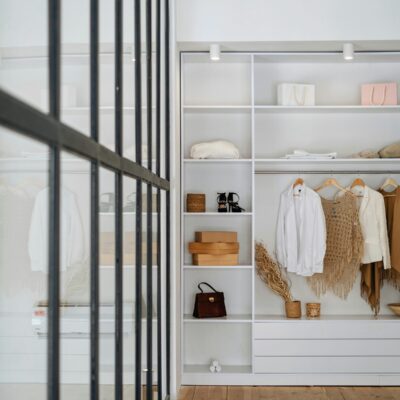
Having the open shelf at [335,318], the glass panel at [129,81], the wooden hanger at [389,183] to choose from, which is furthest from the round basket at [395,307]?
the glass panel at [129,81]

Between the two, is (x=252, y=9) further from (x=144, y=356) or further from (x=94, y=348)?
(x=94, y=348)

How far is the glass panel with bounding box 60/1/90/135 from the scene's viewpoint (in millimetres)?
1380

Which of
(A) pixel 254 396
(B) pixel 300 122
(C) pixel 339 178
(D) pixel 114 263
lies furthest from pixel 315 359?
(D) pixel 114 263

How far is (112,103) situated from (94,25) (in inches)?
12.8

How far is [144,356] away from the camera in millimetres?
2748

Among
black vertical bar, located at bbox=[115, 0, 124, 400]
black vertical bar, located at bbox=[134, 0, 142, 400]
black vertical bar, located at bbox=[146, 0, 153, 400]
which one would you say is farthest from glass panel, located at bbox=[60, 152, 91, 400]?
black vertical bar, located at bbox=[146, 0, 153, 400]

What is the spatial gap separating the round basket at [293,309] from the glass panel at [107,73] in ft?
10.4

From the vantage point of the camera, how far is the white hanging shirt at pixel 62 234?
1.19 metres

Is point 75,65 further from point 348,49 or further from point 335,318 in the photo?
point 335,318

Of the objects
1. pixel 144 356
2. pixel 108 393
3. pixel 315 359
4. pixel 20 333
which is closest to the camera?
pixel 20 333

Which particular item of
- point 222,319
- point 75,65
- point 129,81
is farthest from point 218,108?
point 75,65

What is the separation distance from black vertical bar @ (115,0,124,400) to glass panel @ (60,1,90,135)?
1.39 feet

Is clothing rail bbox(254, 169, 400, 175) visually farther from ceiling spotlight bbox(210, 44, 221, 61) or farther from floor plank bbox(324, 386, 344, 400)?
floor plank bbox(324, 386, 344, 400)

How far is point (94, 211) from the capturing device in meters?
1.69
